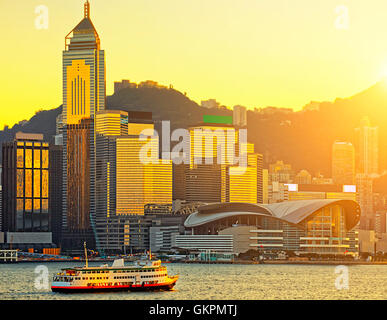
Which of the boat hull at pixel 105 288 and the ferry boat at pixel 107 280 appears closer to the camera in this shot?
the boat hull at pixel 105 288

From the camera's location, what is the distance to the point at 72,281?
242 feet

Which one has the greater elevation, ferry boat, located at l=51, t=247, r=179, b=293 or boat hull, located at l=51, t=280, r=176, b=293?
ferry boat, located at l=51, t=247, r=179, b=293

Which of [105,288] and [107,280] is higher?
[107,280]

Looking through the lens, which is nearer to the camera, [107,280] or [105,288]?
[105,288]

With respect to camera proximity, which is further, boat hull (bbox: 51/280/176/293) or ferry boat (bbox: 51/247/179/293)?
ferry boat (bbox: 51/247/179/293)

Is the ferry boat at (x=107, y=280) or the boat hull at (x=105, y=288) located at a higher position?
the ferry boat at (x=107, y=280)
